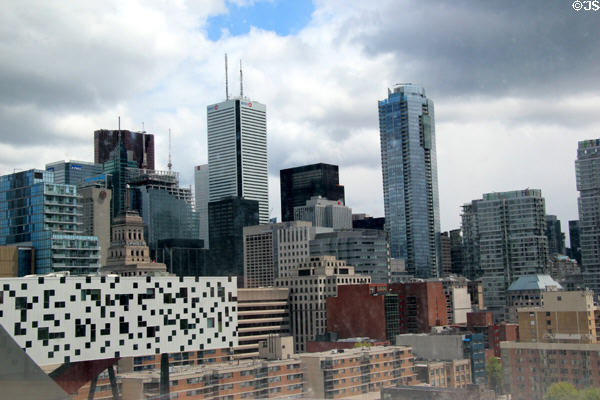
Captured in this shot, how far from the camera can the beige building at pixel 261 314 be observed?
61.0 feet

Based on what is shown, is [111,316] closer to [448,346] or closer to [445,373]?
[445,373]

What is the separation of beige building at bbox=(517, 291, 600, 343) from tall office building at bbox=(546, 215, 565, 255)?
6186 mm

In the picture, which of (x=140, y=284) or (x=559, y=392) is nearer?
(x=559, y=392)

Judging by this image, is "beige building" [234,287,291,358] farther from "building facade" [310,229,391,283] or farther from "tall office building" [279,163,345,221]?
"tall office building" [279,163,345,221]

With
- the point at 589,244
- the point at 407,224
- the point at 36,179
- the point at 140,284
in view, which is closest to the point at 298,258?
the point at 407,224

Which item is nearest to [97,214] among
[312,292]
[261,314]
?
[261,314]

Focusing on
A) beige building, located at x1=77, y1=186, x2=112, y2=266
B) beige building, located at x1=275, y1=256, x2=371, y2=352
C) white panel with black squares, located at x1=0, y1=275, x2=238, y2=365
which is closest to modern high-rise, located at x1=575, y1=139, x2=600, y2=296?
white panel with black squares, located at x1=0, y1=275, x2=238, y2=365

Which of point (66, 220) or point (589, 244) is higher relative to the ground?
point (66, 220)

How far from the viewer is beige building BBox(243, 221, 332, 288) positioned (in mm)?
29828

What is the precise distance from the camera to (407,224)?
1518 inches

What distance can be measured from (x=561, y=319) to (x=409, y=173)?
28.9m

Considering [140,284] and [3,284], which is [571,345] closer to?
[140,284]

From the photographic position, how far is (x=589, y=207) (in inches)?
463

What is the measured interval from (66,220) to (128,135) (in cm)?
1754
